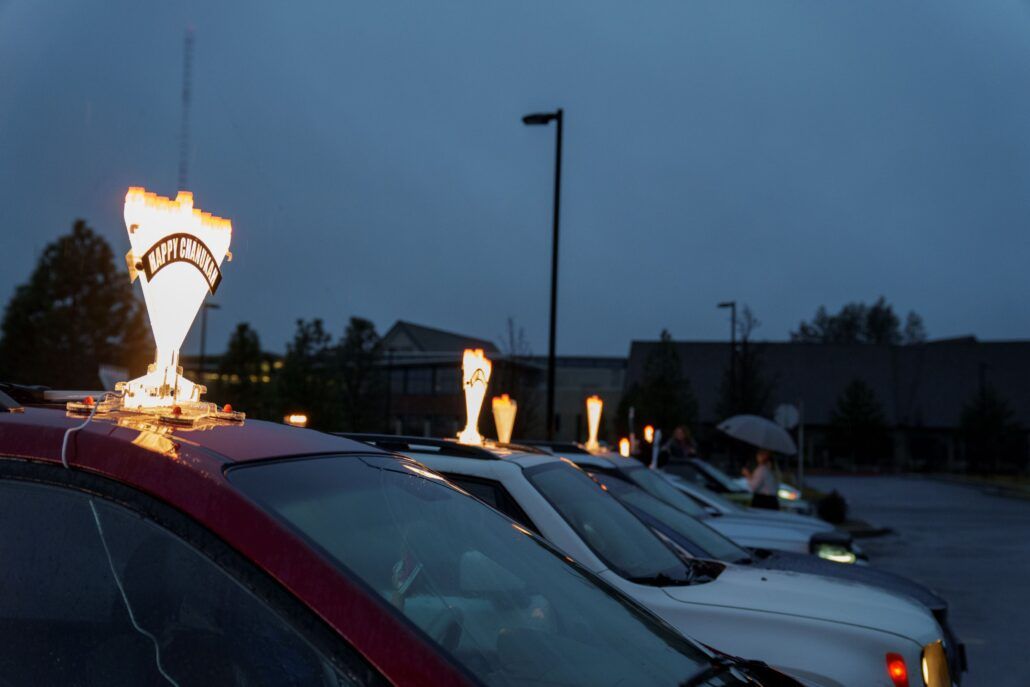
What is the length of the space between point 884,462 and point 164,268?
7279cm

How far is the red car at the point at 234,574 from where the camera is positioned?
5.74 ft

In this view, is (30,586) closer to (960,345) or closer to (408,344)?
(408,344)

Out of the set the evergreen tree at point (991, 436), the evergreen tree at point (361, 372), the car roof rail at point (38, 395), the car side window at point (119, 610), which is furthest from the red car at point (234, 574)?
the evergreen tree at point (991, 436)

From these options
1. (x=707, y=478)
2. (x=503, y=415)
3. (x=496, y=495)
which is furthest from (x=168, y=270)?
(x=707, y=478)

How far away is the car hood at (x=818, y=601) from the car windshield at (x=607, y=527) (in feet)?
0.74

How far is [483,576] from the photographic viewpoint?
2506 mm

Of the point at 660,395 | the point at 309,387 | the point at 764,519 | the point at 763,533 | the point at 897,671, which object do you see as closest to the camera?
the point at 897,671

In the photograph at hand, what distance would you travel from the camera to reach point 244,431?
7.44ft

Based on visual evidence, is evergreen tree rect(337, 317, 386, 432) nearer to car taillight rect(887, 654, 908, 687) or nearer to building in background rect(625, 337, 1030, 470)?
building in background rect(625, 337, 1030, 470)

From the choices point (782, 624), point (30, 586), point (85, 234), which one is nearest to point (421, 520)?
point (30, 586)

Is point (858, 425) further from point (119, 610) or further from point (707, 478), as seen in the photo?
point (119, 610)

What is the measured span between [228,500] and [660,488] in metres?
8.15

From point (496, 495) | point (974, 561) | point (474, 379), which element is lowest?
point (974, 561)

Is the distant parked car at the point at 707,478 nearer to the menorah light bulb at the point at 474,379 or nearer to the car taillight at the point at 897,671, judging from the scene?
the menorah light bulb at the point at 474,379
